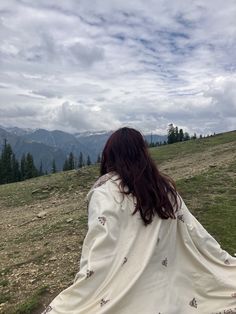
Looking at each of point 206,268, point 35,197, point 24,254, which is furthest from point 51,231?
point 35,197

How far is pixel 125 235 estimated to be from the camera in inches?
196

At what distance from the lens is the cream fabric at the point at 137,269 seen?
4.72 meters

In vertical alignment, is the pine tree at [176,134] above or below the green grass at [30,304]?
above

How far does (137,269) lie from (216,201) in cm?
1046

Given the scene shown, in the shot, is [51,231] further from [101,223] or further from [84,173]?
[84,173]

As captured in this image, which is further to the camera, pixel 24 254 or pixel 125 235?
pixel 24 254

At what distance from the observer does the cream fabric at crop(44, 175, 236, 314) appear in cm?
472

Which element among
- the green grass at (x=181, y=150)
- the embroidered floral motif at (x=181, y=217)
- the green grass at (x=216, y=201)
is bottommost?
the green grass at (x=216, y=201)

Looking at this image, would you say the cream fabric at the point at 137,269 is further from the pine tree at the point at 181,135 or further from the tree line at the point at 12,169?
the pine tree at the point at 181,135

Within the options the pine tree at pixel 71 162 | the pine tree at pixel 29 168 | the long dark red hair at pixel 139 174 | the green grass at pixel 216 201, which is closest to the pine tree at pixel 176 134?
the pine tree at pixel 71 162

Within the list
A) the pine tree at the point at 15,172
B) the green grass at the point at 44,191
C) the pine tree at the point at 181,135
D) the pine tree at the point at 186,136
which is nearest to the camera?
the green grass at the point at 44,191

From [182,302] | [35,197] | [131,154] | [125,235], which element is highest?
[131,154]

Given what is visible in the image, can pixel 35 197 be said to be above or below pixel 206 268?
below

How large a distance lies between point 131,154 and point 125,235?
936 mm
